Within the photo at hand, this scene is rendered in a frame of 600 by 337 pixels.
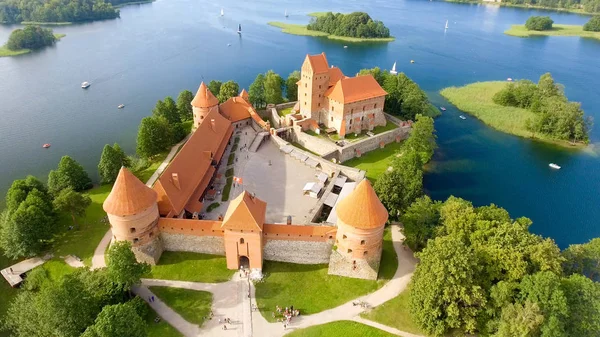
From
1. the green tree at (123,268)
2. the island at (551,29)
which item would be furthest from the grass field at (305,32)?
the green tree at (123,268)

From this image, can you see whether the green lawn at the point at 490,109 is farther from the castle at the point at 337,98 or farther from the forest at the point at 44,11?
the forest at the point at 44,11

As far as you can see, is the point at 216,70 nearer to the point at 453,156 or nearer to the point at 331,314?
the point at 453,156

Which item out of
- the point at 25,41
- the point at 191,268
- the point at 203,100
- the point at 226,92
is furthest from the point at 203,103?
the point at 25,41

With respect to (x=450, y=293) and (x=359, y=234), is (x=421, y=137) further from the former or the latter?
(x=450, y=293)

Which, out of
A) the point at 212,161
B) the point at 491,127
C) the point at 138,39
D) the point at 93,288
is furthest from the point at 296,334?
the point at 138,39

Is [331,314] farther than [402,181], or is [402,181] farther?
[402,181]

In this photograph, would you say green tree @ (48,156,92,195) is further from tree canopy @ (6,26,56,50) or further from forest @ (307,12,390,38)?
forest @ (307,12,390,38)
